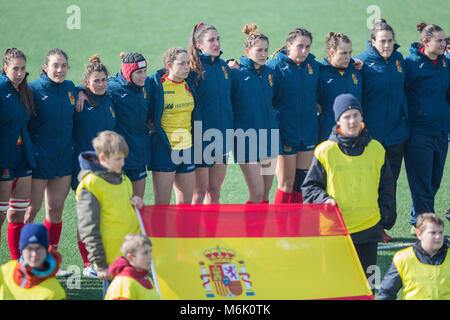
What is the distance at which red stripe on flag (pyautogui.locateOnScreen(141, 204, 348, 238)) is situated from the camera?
17.2 feet

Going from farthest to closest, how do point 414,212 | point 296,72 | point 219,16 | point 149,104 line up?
point 219,16
point 414,212
point 296,72
point 149,104

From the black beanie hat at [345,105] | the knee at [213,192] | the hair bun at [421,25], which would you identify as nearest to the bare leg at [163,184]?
the knee at [213,192]

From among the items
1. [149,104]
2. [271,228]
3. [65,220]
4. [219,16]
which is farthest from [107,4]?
Answer: [271,228]

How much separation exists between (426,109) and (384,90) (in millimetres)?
529

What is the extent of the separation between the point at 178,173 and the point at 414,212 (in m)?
2.67

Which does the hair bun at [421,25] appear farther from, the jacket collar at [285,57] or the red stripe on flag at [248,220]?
the red stripe on flag at [248,220]

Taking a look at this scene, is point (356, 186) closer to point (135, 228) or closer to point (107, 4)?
point (135, 228)

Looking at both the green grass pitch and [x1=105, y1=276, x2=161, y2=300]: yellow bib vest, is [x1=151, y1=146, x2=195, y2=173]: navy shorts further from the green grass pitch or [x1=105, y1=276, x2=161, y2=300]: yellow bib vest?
the green grass pitch

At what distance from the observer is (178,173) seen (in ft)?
22.5

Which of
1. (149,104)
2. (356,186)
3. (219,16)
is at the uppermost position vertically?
(219,16)

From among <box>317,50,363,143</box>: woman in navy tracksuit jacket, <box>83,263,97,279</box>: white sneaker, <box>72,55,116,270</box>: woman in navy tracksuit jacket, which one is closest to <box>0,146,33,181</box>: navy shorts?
<box>72,55,116,270</box>: woman in navy tracksuit jacket

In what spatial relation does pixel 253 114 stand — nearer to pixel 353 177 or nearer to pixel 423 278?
pixel 353 177

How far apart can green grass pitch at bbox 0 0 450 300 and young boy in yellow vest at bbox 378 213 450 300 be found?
34.9 ft

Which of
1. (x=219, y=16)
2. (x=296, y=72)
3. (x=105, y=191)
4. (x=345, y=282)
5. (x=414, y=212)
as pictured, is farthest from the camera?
(x=219, y=16)
